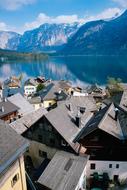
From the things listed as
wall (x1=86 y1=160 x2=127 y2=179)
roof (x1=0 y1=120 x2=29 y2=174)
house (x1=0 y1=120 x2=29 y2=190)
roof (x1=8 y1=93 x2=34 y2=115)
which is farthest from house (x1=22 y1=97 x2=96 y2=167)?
roof (x1=8 y1=93 x2=34 y2=115)

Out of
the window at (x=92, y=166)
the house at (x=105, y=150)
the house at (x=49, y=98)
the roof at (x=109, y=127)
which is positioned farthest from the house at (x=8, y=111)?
the window at (x=92, y=166)

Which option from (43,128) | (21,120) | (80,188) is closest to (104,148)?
(80,188)

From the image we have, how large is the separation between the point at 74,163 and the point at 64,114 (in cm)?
1016

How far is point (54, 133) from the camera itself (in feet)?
104

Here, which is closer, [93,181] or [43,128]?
[93,181]

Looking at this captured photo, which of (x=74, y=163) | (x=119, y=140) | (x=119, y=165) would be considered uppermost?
(x=119, y=140)

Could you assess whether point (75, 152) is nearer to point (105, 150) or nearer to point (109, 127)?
point (105, 150)

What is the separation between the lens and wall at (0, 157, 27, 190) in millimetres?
11289

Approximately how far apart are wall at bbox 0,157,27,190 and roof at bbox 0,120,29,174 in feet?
2.70

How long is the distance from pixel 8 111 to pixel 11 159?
40.1 m

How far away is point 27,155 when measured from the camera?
37.2 m

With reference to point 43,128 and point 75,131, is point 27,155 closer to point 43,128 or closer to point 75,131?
point 43,128

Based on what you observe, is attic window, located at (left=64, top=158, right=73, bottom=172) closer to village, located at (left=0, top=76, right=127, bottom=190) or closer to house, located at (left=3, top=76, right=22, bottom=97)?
village, located at (left=0, top=76, right=127, bottom=190)

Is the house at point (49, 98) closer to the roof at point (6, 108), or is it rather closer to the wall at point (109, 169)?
the roof at point (6, 108)
